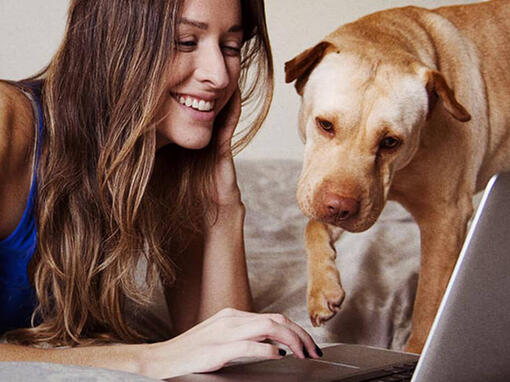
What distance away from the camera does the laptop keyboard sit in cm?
77

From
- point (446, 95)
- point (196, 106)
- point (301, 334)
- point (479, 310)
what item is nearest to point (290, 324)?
point (301, 334)

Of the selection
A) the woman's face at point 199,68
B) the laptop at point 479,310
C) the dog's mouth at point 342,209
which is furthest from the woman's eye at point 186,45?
the laptop at point 479,310

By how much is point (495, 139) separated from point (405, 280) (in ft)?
1.18

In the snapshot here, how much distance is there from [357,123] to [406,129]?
0.34 feet

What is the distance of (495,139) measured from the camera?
1.57 metres

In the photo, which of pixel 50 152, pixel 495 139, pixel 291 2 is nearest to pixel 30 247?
pixel 50 152

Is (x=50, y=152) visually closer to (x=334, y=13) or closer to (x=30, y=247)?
(x=30, y=247)

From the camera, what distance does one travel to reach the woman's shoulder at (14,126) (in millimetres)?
1098

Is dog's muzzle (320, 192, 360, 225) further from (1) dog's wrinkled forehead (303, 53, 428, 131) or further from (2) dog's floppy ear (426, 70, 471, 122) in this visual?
(2) dog's floppy ear (426, 70, 471, 122)

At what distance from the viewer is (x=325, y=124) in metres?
1.36

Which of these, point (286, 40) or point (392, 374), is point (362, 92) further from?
point (286, 40)

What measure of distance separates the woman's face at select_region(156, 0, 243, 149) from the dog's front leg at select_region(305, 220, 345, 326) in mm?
356

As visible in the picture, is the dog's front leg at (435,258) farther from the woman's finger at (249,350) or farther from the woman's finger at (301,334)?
the woman's finger at (249,350)

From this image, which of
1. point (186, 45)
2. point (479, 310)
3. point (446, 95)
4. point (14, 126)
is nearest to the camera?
point (479, 310)
